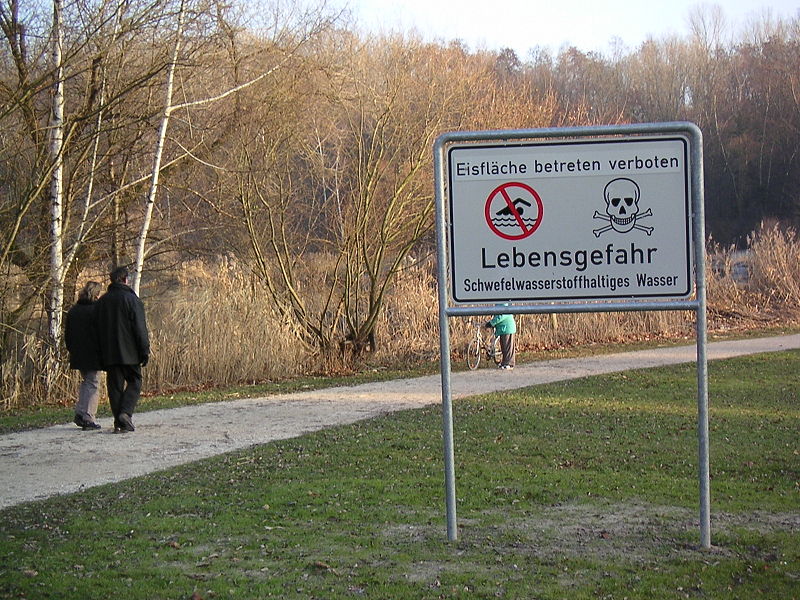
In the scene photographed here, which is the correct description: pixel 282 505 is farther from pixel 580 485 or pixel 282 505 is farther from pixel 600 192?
pixel 600 192

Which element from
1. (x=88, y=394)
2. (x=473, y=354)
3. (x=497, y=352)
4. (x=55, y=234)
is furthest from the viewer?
(x=497, y=352)

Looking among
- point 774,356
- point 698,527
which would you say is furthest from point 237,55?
point 698,527

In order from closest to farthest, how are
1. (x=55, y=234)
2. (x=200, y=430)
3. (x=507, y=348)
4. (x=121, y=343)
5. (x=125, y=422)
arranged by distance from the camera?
(x=121, y=343)
(x=125, y=422)
(x=200, y=430)
(x=55, y=234)
(x=507, y=348)

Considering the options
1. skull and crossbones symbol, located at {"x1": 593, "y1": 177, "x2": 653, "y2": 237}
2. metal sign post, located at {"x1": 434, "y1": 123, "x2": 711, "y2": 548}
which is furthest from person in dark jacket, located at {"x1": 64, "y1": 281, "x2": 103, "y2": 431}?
skull and crossbones symbol, located at {"x1": 593, "y1": 177, "x2": 653, "y2": 237}

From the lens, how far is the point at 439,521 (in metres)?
6.68

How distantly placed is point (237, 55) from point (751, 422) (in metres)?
11.1

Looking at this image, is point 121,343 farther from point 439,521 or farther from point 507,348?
point 507,348

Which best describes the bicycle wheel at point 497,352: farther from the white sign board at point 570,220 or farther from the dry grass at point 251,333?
the white sign board at point 570,220

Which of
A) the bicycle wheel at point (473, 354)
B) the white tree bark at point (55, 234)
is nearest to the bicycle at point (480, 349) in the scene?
the bicycle wheel at point (473, 354)

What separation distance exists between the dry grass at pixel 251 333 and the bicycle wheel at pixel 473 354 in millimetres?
1631

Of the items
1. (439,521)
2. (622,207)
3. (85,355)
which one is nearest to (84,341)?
(85,355)

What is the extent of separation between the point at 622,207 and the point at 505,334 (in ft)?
37.0

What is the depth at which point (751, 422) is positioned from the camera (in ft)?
35.5

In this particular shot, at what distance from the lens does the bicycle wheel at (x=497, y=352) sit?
17.9 meters
